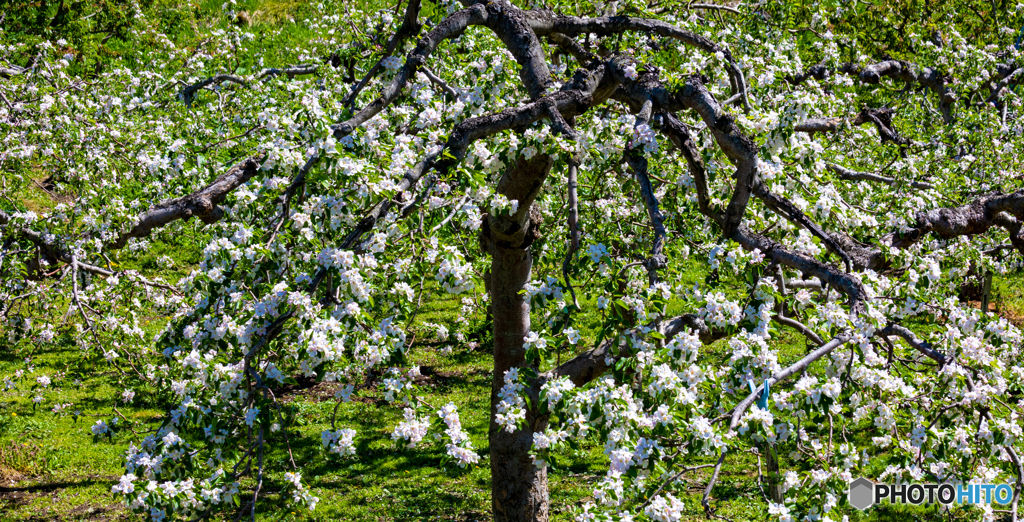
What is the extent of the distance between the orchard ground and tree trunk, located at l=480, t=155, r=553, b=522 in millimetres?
500

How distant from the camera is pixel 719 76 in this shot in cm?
596

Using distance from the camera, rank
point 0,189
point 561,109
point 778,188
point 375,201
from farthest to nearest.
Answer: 1. point 0,189
2. point 561,109
3. point 778,188
4. point 375,201

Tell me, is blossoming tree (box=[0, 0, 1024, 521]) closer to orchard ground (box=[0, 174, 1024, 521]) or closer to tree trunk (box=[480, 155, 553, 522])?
tree trunk (box=[480, 155, 553, 522])

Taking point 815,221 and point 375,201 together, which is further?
point 815,221

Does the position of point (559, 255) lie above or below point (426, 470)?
above

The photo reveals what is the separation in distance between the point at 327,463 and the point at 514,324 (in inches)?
154

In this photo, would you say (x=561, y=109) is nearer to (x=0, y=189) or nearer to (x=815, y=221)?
(x=815, y=221)

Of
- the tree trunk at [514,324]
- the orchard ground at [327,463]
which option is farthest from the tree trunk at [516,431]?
the orchard ground at [327,463]

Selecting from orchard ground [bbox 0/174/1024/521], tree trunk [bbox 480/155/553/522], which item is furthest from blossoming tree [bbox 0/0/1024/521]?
orchard ground [bbox 0/174/1024/521]

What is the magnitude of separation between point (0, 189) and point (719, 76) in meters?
7.54

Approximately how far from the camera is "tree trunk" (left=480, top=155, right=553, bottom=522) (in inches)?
224

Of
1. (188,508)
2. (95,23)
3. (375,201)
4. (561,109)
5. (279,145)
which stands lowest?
(188,508)

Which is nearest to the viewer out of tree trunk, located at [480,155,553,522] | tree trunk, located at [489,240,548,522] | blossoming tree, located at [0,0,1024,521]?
blossoming tree, located at [0,0,1024,521]

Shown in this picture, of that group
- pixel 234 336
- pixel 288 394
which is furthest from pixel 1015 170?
pixel 288 394
